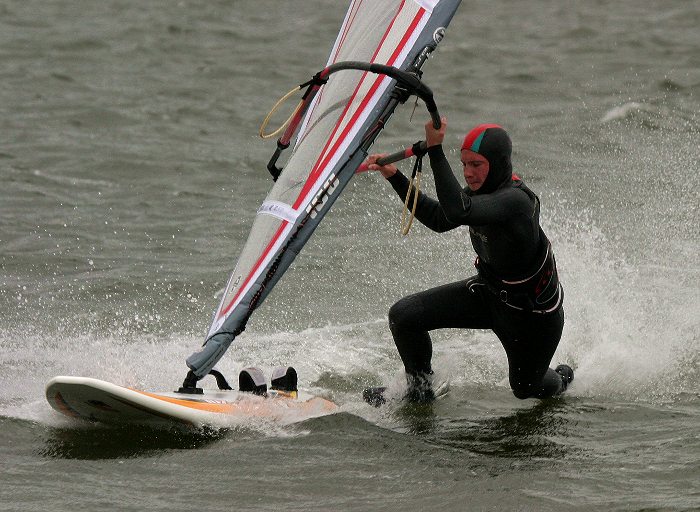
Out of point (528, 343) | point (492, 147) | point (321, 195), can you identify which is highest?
point (492, 147)

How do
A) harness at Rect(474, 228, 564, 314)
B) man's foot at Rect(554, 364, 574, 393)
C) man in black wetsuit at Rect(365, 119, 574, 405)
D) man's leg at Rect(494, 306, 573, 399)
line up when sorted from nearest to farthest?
man in black wetsuit at Rect(365, 119, 574, 405)
harness at Rect(474, 228, 564, 314)
man's leg at Rect(494, 306, 573, 399)
man's foot at Rect(554, 364, 574, 393)

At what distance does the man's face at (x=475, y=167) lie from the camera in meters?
5.73

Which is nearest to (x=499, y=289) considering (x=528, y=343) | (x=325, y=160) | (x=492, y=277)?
(x=492, y=277)

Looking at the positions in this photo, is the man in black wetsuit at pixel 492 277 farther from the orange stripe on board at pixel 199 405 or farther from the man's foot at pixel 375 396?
the orange stripe on board at pixel 199 405

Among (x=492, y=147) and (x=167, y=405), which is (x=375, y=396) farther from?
(x=492, y=147)

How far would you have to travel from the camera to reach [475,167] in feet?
18.9

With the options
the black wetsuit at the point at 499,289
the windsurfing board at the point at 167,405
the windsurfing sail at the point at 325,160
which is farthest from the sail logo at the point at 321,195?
the windsurfing board at the point at 167,405

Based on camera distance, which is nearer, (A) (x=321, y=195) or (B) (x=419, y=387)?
(A) (x=321, y=195)

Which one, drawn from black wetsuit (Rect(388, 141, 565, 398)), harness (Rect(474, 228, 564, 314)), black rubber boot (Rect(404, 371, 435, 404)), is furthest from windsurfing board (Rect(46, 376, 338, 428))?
harness (Rect(474, 228, 564, 314))

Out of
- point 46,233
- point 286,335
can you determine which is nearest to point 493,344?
point 286,335

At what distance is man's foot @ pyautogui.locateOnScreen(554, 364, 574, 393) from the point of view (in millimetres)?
6828

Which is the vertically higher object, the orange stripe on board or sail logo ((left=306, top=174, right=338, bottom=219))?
→ sail logo ((left=306, top=174, right=338, bottom=219))

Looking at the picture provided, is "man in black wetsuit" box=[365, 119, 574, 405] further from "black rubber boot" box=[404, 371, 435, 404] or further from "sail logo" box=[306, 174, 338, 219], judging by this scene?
"sail logo" box=[306, 174, 338, 219]

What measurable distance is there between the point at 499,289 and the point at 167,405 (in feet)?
5.95
